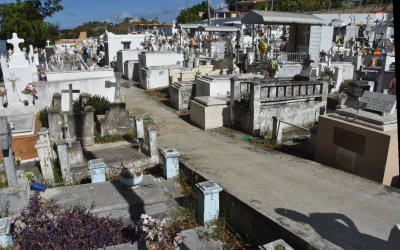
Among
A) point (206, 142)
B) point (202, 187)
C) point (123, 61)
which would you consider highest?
point (123, 61)

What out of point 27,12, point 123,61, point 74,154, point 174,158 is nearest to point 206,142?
point 174,158

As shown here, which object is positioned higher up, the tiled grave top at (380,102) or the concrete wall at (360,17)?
the concrete wall at (360,17)

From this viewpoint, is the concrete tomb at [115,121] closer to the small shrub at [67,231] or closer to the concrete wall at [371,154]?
the small shrub at [67,231]

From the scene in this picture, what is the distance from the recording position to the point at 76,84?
12648mm

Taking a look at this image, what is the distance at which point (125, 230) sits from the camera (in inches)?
184

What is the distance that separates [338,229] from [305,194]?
3.90 ft

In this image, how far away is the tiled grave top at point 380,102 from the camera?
Answer: 743 centimetres

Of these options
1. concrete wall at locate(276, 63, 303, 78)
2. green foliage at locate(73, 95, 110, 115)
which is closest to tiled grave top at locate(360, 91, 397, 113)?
green foliage at locate(73, 95, 110, 115)

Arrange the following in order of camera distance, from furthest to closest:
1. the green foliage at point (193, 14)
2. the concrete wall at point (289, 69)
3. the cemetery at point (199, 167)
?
the green foliage at point (193, 14) → the concrete wall at point (289, 69) → the cemetery at point (199, 167)

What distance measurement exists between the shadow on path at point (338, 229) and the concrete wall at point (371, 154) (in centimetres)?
268

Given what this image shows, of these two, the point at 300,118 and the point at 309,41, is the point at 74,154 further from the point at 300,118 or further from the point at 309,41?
the point at 309,41

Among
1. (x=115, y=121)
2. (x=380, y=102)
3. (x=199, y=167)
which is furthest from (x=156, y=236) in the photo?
(x=115, y=121)

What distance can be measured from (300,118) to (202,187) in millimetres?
7943

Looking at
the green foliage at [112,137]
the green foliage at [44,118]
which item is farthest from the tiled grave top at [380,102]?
the green foliage at [44,118]
